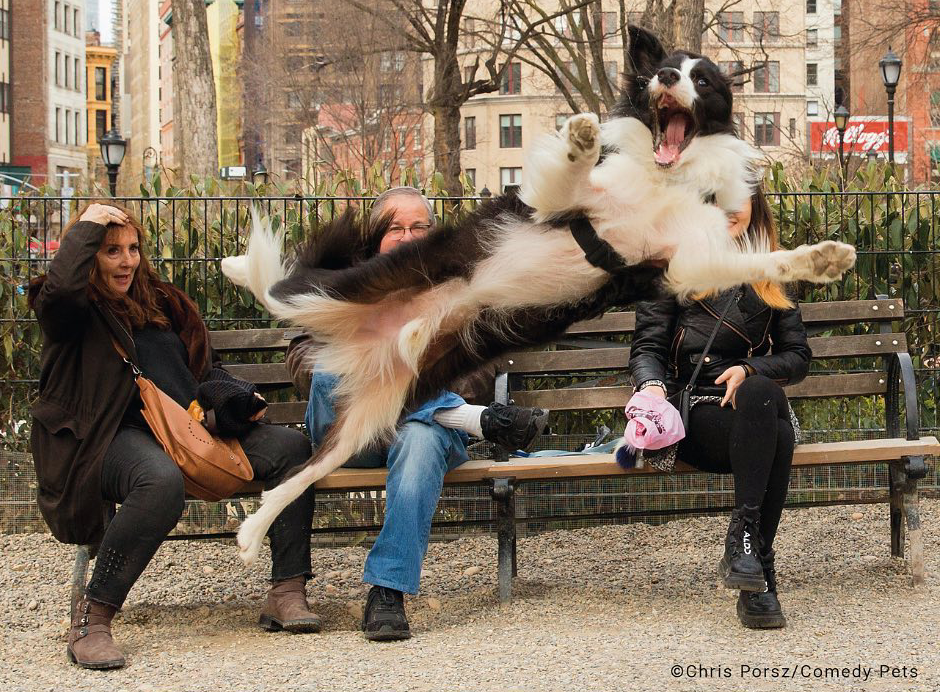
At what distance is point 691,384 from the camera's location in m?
4.52

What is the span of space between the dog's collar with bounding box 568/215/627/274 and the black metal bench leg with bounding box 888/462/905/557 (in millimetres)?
1806

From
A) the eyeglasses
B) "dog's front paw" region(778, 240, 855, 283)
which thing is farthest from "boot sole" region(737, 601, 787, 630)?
the eyeglasses

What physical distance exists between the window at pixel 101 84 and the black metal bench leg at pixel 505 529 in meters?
106

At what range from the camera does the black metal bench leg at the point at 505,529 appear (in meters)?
4.57

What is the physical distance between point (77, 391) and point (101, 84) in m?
107

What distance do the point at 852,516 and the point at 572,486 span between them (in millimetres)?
1514

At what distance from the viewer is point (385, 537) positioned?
423cm

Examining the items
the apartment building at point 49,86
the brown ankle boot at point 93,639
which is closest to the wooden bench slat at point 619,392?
the brown ankle boot at point 93,639

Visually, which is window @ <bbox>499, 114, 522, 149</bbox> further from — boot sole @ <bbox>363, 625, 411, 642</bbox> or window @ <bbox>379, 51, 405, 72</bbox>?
boot sole @ <bbox>363, 625, 411, 642</bbox>

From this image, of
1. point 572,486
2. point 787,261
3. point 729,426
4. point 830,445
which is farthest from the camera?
point 572,486

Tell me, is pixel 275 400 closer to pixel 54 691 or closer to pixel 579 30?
pixel 54 691

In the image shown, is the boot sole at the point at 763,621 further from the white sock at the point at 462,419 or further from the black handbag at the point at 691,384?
the white sock at the point at 462,419

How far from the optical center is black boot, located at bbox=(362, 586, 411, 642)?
162 inches

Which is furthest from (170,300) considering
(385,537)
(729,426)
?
(729,426)
